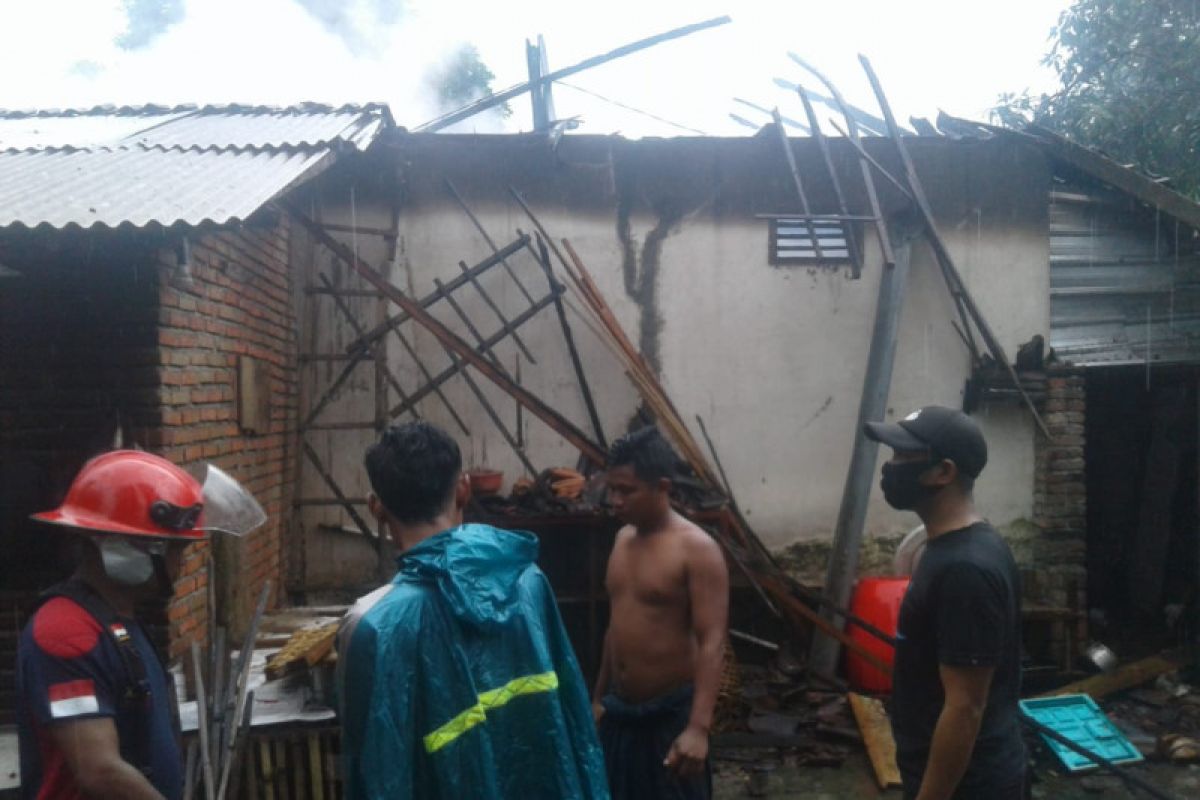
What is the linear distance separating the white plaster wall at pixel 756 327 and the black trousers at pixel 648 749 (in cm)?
386

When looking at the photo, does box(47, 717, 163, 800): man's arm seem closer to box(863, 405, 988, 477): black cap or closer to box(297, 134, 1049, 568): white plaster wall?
box(863, 405, 988, 477): black cap

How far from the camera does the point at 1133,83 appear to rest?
9539 millimetres

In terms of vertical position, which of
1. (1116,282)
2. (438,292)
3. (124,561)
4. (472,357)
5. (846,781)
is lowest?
(846,781)

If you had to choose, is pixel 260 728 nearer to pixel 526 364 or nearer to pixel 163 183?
pixel 163 183

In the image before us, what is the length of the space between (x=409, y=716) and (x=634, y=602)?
1859 mm

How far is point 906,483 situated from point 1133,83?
910 cm

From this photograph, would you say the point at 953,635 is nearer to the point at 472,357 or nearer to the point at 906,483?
the point at 906,483

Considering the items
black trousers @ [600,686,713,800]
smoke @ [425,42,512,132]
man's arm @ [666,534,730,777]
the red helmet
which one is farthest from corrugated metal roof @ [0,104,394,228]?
smoke @ [425,42,512,132]

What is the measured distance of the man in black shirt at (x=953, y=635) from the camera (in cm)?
238

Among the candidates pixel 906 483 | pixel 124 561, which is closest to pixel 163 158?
pixel 124 561

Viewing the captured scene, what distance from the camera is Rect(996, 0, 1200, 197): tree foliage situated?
29.1 feet

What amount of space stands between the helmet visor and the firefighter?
17 cm

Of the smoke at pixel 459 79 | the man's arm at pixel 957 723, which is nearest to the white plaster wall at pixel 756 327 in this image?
the man's arm at pixel 957 723

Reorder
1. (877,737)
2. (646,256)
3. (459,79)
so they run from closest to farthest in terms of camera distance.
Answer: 1. (877,737)
2. (646,256)
3. (459,79)
